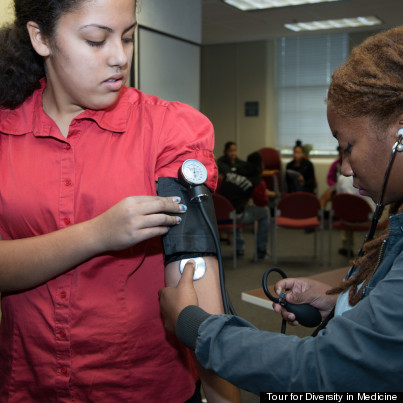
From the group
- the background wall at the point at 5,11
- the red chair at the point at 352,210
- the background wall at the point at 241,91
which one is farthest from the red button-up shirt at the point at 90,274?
the background wall at the point at 241,91

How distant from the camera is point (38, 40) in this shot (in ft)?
3.28

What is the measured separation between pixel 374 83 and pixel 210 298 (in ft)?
1.69

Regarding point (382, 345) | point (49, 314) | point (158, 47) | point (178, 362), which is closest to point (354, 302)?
point (382, 345)

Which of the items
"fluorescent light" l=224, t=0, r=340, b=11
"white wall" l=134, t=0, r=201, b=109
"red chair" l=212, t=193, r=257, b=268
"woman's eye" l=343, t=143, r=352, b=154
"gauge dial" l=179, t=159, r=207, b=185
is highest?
"fluorescent light" l=224, t=0, r=340, b=11

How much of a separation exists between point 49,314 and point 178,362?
0.29 meters

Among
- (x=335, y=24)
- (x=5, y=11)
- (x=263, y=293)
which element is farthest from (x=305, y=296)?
(x=335, y=24)

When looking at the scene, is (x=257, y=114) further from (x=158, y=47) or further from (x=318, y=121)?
(x=158, y=47)

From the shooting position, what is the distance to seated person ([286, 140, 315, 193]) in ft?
27.2

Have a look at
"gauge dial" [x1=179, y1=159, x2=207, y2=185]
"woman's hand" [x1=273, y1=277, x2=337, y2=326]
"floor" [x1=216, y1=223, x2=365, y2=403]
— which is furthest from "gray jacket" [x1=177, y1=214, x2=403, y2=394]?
"floor" [x1=216, y1=223, x2=365, y2=403]

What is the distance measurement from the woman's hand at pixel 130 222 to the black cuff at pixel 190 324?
16 cm

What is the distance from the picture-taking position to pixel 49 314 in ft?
3.22

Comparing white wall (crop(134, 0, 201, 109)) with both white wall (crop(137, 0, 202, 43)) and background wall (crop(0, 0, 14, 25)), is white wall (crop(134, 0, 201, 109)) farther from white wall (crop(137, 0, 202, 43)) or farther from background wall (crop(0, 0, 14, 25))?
background wall (crop(0, 0, 14, 25))

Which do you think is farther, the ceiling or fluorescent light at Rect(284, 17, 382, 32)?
fluorescent light at Rect(284, 17, 382, 32)

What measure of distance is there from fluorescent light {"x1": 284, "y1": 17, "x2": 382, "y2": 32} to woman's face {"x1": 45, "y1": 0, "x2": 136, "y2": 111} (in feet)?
26.8
